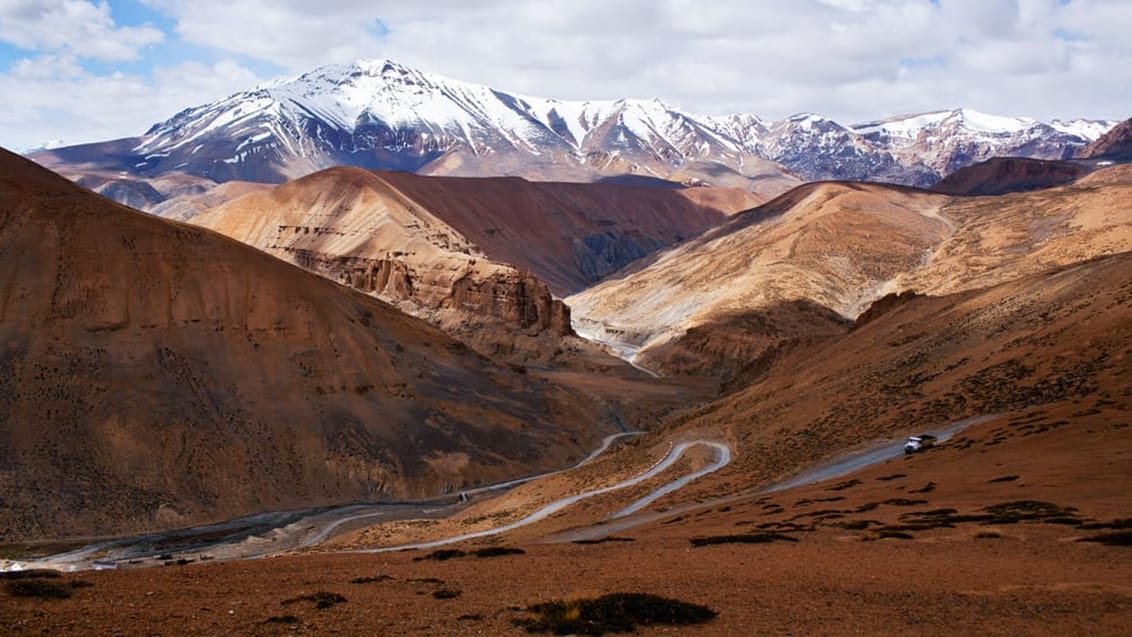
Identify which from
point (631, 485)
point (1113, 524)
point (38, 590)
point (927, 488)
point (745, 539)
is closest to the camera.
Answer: point (38, 590)

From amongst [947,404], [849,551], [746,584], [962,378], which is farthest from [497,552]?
[962,378]

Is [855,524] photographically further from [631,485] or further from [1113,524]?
[631,485]

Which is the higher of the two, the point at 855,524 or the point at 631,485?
the point at 855,524

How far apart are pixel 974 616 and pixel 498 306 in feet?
375

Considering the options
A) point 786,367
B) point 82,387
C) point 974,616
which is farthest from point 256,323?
point 974,616

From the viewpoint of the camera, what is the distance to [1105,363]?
4453 cm

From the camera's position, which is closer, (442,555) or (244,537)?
(442,555)

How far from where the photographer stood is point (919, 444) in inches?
1757

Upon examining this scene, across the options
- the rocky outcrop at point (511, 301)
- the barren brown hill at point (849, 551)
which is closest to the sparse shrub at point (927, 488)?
the barren brown hill at point (849, 551)

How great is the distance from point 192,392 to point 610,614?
199 ft

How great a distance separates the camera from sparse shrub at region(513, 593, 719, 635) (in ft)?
55.7

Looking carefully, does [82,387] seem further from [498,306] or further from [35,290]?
[498,306]

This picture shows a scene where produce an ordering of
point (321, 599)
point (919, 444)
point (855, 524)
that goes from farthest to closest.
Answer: point (919, 444) → point (855, 524) → point (321, 599)

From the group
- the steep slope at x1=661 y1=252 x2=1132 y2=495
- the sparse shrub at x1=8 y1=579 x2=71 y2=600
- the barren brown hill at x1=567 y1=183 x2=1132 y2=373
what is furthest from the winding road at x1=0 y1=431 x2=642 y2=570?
the barren brown hill at x1=567 y1=183 x2=1132 y2=373
